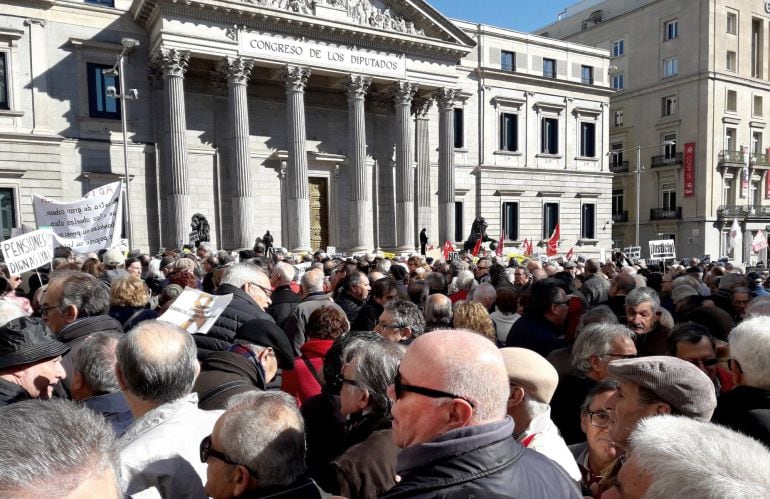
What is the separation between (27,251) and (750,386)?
27.2ft

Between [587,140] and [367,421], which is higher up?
[587,140]

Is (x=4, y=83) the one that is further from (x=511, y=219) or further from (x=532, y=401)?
(x=511, y=219)

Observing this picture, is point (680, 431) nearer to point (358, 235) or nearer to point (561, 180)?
point (358, 235)

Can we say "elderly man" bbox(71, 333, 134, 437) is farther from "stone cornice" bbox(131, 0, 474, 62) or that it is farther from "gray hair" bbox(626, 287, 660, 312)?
"stone cornice" bbox(131, 0, 474, 62)

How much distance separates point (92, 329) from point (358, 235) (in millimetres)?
21970

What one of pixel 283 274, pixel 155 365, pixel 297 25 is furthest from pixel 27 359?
pixel 297 25

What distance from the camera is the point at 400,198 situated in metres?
27.2

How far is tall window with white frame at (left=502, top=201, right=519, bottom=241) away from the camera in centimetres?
3319

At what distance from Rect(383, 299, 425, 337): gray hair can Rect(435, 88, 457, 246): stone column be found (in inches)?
941

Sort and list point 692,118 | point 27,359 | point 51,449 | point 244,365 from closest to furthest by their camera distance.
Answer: point 51,449
point 27,359
point 244,365
point 692,118

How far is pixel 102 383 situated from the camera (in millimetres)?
3033

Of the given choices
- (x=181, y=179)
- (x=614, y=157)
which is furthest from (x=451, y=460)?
(x=614, y=157)

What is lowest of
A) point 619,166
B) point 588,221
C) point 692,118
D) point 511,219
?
point 588,221

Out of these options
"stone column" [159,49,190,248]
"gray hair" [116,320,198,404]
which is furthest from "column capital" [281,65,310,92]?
"gray hair" [116,320,198,404]
